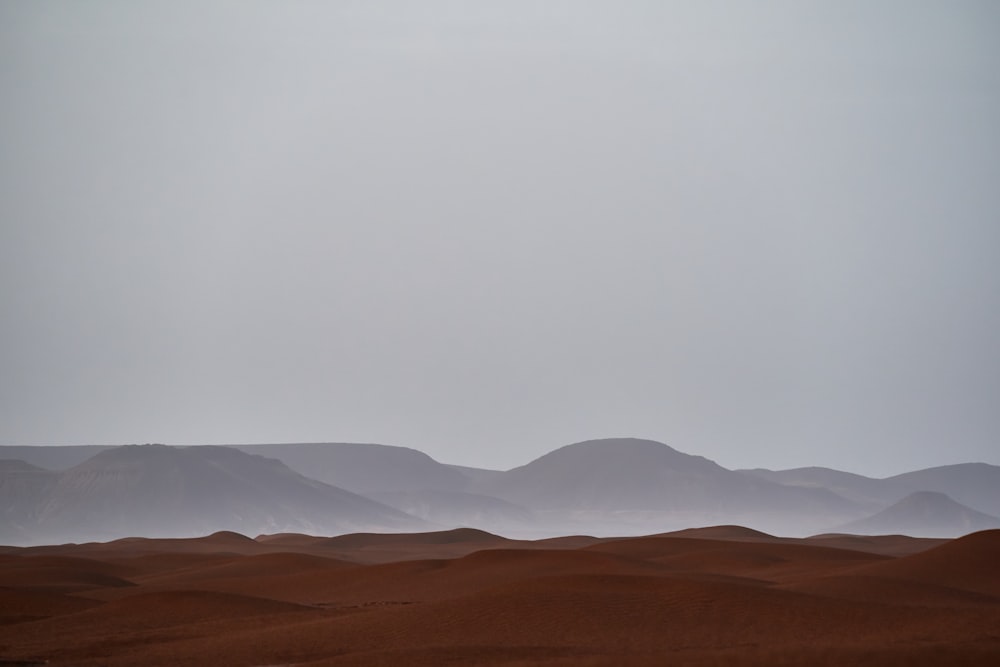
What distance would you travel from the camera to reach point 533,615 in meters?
31.7

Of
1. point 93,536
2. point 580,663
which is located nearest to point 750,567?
point 580,663

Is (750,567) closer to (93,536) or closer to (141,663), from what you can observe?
(141,663)

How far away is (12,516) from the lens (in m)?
194

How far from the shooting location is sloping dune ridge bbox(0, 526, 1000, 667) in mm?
26578

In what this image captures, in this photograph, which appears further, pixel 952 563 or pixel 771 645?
pixel 952 563

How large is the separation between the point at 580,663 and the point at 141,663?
9.54 m

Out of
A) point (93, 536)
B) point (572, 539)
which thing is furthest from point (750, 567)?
point (93, 536)

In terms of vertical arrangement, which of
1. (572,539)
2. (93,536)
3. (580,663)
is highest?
(93,536)

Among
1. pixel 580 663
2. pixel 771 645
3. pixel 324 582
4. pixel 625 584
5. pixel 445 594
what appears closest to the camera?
pixel 580 663

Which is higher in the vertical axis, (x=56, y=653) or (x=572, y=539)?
(x=572, y=539)

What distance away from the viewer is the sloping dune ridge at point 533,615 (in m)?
26.6

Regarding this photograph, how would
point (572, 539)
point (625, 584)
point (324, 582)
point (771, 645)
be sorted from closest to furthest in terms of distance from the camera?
point (771, 645) → point (625, 584) → point (324, 582) → point (572, 539)

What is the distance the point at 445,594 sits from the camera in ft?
138

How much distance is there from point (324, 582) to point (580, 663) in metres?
24.2
